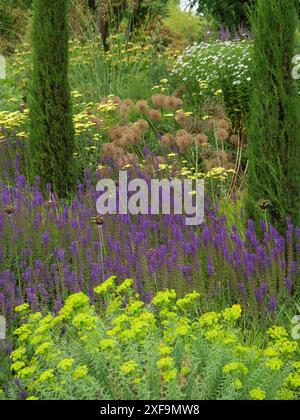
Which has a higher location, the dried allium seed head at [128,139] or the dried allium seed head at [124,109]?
the dried allium seed head at [124,109]

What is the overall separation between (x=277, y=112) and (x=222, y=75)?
3681mm

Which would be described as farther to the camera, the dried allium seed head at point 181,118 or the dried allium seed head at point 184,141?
the dried allium seed head at point 181,118

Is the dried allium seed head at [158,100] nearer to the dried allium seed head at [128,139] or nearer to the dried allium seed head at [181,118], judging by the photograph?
the dried allium seed head at [181,118]

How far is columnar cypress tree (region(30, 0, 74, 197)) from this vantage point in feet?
24.6

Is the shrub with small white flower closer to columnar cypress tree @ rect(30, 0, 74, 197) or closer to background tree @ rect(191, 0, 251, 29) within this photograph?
columnar cypress tree @ rect(30, 0, 74, 197)

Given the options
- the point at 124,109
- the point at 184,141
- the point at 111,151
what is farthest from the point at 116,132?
the point at 184,141

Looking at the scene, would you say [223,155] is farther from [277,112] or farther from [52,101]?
[52,101]

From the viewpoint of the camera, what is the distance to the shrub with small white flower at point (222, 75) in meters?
8.80

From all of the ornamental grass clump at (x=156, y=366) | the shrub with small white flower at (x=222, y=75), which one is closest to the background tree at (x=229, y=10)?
the shrub with small white flower at (x=222, y=75)

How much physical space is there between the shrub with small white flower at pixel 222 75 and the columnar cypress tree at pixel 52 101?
1855 mm

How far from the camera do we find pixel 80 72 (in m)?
10.9

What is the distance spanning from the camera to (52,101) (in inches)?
296
